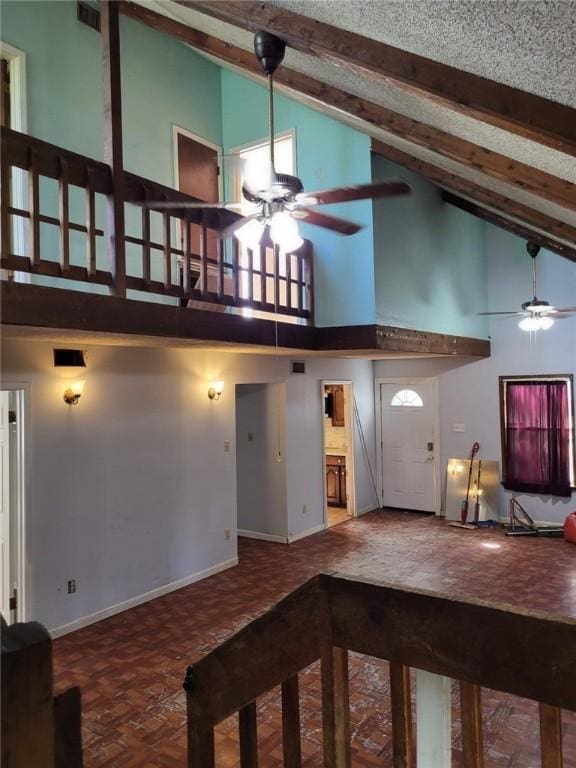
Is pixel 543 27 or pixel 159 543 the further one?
pixel 159 543

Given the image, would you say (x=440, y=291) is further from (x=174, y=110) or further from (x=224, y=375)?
(x=174, y=110)

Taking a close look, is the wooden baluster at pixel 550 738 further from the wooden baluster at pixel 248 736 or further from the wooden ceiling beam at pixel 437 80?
the wooden ceiling beam at pixel 437 80

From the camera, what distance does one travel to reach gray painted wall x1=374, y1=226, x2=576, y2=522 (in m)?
7.20

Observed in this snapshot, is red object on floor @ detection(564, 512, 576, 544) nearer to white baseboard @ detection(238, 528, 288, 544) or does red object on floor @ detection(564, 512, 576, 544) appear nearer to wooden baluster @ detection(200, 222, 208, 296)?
white baseboard @ detection(238, 528, 288, 544)

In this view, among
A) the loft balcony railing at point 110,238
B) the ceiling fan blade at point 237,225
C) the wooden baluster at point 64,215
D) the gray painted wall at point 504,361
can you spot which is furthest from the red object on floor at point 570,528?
the wooden baluster at point 64,215

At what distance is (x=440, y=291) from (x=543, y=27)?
16.3 ft

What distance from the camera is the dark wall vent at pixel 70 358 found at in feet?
14.1

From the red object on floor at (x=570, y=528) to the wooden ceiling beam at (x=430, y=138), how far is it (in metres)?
4.78

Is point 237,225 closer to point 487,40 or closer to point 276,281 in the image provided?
point 276,281

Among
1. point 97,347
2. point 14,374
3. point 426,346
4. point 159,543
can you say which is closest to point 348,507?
point 426,346

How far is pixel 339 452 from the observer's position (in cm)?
859

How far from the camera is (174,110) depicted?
6133mm

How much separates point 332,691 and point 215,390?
188 inches

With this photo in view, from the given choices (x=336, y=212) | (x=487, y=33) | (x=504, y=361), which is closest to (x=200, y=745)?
(x=487, y=33)
